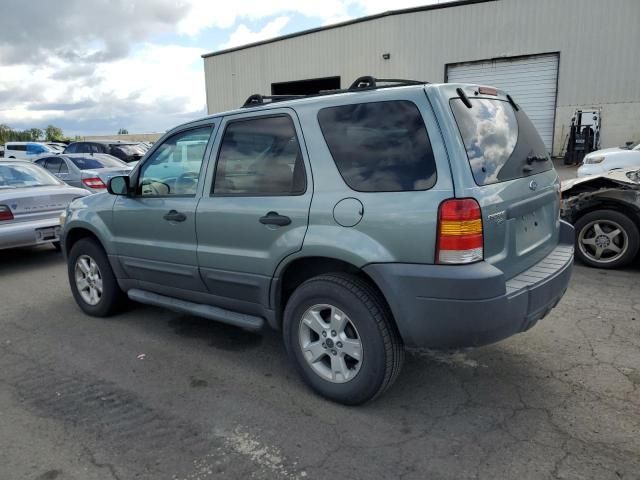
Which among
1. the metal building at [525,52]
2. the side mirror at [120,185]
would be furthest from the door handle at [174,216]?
the metal building at [525,52]

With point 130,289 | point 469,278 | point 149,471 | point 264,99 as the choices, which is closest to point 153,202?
point 130,289

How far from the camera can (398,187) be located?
272cm

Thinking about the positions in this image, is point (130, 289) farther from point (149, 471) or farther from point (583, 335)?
point (583, 335)

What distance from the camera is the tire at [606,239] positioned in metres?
5.61

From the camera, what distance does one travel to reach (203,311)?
3.79 metres

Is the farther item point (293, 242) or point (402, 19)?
point (402, 19)

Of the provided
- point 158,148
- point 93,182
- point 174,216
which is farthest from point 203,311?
point 93,182

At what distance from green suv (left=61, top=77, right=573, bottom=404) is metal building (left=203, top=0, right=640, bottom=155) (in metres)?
16.8

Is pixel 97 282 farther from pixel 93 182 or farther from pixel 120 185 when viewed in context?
pixel 93 182

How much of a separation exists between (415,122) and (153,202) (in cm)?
230

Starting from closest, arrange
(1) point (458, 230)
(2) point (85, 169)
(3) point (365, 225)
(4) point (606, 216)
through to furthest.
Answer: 1. (1) point (458, 230)
2. (3) point (365, 225)
3. (4) point (606, 216)
4. (2) point (85, 169)

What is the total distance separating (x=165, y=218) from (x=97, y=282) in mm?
1361

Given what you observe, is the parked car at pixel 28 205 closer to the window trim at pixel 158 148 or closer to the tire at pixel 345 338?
the window trim at pixel 158 148

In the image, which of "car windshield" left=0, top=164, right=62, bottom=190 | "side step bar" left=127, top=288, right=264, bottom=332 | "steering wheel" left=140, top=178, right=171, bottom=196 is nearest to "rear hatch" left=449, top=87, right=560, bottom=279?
"side step bar" left=127, top=288, right=264, bottom=332
